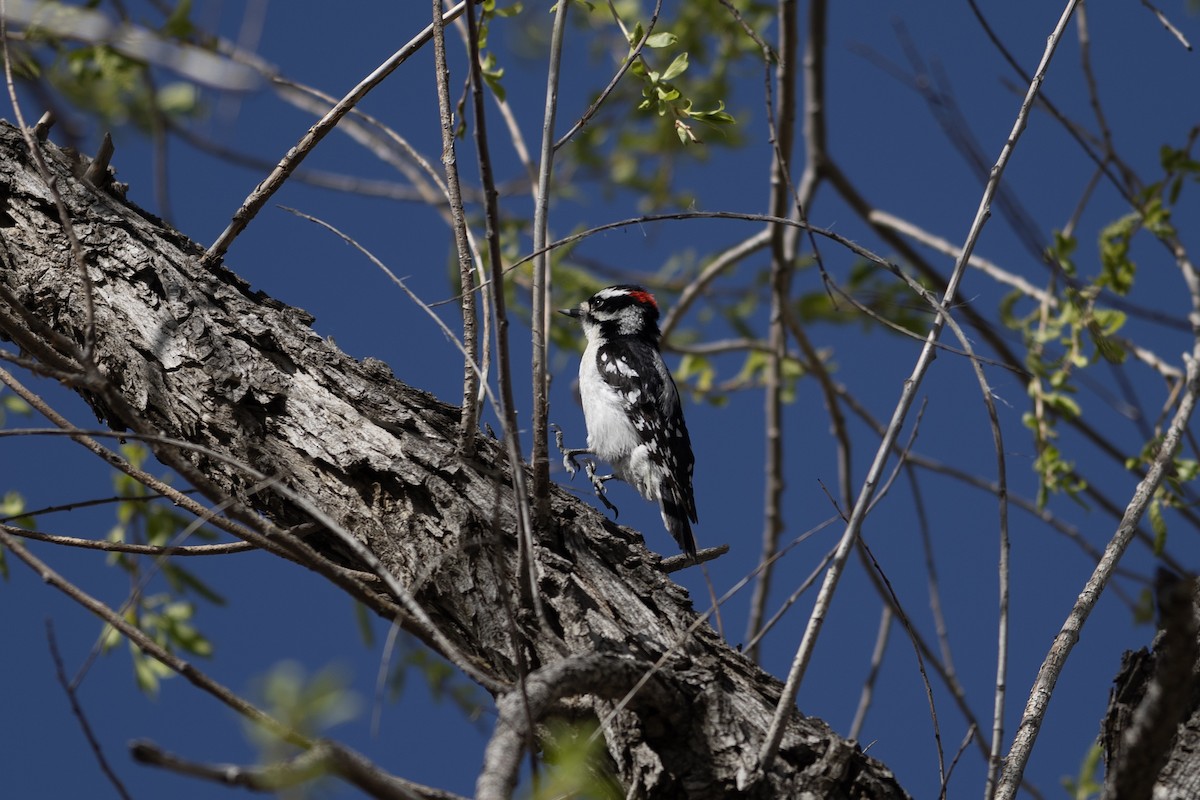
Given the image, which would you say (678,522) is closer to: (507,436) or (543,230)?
(543,230)

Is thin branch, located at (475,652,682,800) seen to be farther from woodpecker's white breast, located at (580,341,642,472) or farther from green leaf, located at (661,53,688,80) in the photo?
woodpecker's white breast, located at (580,341,642,472)

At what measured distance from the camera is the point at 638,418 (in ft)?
19.0

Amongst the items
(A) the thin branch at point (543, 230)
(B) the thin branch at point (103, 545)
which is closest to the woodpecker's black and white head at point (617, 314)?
→ (B) the thin branch at point (103, 545)

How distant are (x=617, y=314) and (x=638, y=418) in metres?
0.94

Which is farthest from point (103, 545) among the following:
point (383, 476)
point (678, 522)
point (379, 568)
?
point (678, 522)

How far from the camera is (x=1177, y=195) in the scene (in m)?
4.23

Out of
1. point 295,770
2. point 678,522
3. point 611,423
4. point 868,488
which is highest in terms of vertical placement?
Answer: point 611,423

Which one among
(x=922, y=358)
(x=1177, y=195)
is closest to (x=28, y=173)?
(x=922, y=358)

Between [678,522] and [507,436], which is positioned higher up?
[678,522]

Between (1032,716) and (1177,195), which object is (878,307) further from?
(1032,716)

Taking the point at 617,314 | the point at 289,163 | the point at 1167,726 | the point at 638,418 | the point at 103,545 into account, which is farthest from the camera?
the point at 617,314

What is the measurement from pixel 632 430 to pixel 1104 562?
374cm

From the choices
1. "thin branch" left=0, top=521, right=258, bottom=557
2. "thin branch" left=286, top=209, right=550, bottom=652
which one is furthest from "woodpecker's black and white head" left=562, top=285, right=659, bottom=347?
"thin branch" left=0, top=521, right=258, bottom=557

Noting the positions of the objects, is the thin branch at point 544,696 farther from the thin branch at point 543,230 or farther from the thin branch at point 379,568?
the thin branch at point 543,230
